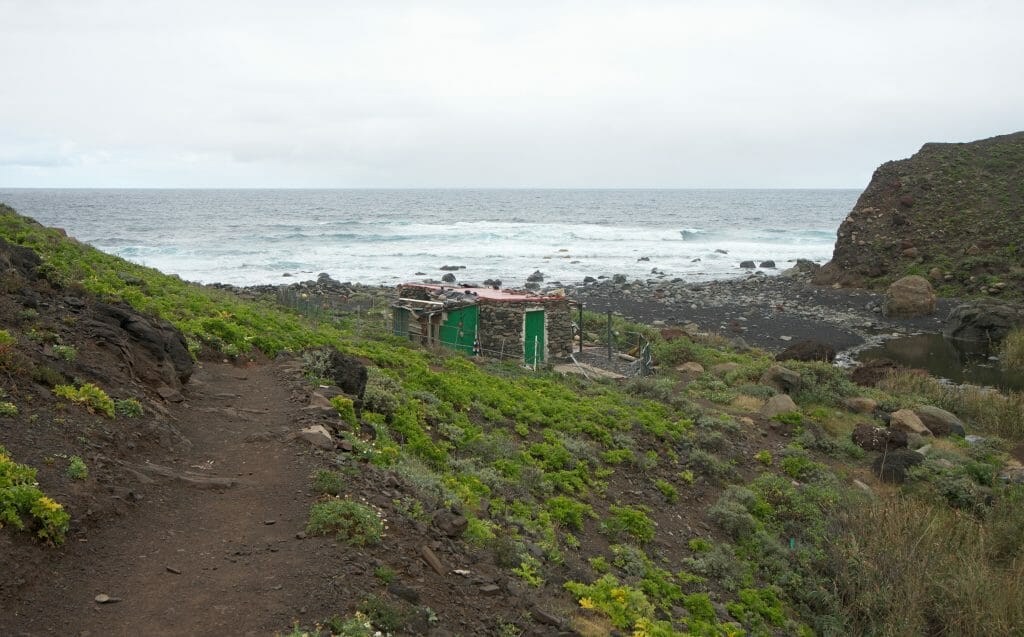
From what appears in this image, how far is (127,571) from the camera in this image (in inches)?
277

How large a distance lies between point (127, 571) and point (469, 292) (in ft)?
63.6

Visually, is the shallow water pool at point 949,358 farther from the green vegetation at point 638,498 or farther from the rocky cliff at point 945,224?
the rocky cliff at point 945,224

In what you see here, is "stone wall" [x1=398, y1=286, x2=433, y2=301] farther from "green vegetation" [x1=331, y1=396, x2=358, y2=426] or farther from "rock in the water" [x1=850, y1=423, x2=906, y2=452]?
"rock in the water" [x1=850, y1=423, x2=906, y2=452]

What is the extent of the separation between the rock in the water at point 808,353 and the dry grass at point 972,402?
11.8 ft

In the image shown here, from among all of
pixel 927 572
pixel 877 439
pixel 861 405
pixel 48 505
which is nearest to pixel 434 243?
pixel 861 405

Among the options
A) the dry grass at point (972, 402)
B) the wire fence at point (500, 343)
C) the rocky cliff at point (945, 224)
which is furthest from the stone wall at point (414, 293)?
the rocky cliff at point (945, 224)

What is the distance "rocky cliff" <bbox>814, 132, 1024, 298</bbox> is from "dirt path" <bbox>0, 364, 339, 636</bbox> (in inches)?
1838

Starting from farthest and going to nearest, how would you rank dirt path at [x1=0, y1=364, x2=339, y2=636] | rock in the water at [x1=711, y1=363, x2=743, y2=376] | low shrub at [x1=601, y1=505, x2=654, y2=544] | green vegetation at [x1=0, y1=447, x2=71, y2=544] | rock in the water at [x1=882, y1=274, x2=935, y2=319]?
1. rock in the water at [x1=882, y1=274, x2=935, y2=319]
2. rock in the water at [x1=711, y1=363, x2=743, y2=376]
3. low shrub at [x1=601, y1=505, x2=654, y2=544]
4. green vegetation at [x1=0, y1=447, x2=71, y2=544]
5. dirt path at [x1=0, y1=364, x2=339, y2=636]

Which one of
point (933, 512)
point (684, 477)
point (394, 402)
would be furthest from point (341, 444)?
point (933, 512)

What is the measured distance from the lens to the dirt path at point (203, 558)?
6.36 m

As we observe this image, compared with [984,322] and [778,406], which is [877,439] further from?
[984,322]

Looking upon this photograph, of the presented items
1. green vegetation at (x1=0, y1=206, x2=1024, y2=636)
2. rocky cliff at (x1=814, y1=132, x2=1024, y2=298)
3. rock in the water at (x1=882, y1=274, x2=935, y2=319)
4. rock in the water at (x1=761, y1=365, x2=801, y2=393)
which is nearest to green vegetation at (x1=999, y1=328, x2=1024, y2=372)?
green vegetation at (x1=0, y1=206, x2=1024, y2=636)

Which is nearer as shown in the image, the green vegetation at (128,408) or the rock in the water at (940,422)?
the green vegetation at (128,408)

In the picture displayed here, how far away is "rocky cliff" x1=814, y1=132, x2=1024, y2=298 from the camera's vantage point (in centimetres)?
4678
